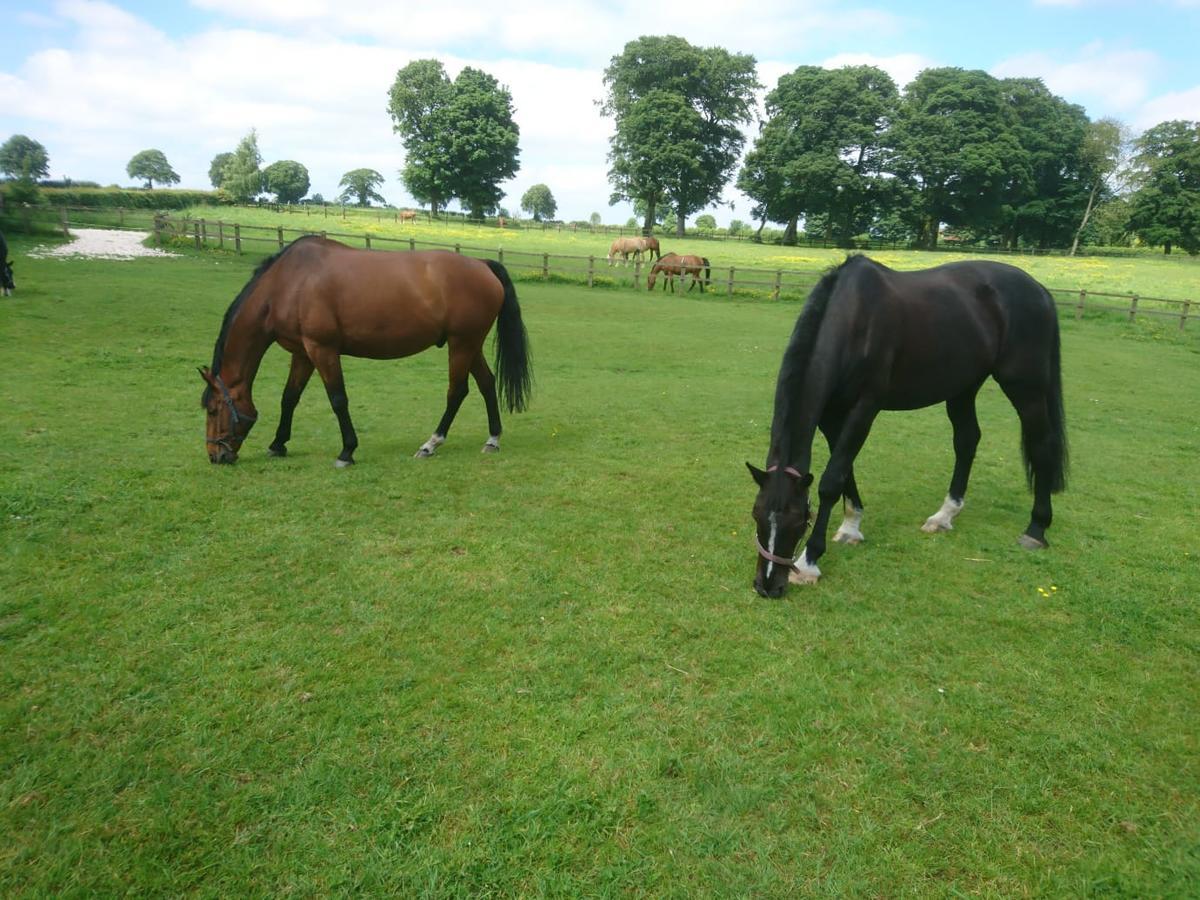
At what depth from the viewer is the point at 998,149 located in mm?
52250

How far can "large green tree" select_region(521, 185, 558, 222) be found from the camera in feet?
505

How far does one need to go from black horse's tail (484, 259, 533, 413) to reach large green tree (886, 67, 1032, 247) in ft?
184

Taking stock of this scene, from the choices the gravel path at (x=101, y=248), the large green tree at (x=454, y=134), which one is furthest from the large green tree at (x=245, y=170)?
the gravel path at (x=101, y=248)

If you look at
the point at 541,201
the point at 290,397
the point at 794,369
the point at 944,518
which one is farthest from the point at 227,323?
the point at 541,201

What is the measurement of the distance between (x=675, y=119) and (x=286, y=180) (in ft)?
275

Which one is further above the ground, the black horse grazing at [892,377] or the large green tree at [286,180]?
the large green tree at [286,180]

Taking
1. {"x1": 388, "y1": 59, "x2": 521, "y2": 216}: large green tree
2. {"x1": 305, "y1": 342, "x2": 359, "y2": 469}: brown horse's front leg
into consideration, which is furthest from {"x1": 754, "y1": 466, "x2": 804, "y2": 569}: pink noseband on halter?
{"x1": 388, "y1": 59, "x2": 521, "y2": 216}: large green tree

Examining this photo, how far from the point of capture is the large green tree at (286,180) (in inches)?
4252

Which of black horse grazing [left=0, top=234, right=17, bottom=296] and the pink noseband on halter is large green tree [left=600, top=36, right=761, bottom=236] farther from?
the pink noseband on halter

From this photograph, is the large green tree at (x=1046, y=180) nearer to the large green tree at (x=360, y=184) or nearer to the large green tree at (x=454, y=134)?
the large green tree at (x=454, y=134)

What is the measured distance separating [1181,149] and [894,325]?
68085mm

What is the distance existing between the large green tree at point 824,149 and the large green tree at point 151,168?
461 ft

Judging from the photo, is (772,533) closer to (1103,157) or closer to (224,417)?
(224,417)

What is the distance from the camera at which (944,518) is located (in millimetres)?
5797
